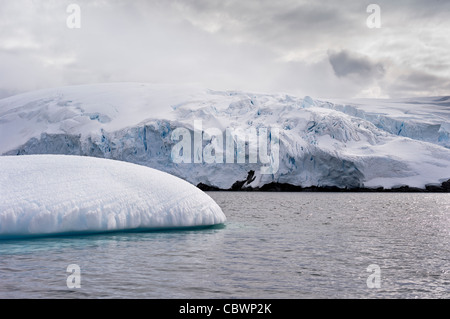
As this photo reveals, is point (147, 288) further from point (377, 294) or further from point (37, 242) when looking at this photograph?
point (37, 242)

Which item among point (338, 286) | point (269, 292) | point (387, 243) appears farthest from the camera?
point (387, 243)

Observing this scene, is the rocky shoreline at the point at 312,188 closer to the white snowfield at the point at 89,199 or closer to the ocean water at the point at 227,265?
the white snowfield at the point at 89,199

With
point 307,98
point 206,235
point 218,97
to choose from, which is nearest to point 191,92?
point 218,97

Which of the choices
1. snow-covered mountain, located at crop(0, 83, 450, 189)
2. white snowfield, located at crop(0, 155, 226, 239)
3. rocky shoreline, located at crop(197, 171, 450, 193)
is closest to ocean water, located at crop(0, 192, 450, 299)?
white snowfield, located at crop(0, 155, 226, 239)

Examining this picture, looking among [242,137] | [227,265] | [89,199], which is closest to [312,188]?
[242,137]

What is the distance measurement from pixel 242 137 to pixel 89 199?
40556 mm

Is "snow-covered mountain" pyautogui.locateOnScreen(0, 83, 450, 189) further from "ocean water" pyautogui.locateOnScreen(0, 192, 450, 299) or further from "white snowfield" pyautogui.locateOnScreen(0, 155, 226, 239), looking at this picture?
"ocean water" pyautogui.locateOnScreen(0, 192, 450, 299)

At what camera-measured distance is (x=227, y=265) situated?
25.0ft

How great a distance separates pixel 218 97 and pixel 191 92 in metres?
4.45

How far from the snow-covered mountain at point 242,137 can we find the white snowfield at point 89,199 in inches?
1404

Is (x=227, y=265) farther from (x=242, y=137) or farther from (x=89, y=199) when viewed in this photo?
(x=242, y=137)

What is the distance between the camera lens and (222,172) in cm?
4972

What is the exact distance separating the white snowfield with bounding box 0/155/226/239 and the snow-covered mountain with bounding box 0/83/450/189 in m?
35.7

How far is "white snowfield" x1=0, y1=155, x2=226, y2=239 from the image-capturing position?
10023mm
